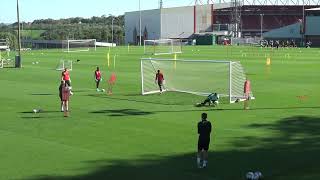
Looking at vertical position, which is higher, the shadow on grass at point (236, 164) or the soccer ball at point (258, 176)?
the soccer ball at point (258, 176)

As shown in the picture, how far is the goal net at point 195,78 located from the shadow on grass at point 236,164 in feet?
36.3

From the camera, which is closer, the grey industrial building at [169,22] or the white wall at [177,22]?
the white wall at [177,22]

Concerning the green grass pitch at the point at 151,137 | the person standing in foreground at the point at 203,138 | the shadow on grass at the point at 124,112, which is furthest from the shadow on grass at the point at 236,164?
the shadow on grass at the point at 124,112

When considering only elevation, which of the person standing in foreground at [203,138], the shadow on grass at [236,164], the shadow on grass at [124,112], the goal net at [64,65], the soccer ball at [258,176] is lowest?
the shadow on grass at [236,164]

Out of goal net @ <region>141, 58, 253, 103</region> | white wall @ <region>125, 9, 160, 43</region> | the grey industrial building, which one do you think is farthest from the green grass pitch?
white wall @ <region>125, 9, 160, 43</region>

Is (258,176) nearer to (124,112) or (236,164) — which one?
(236,164)

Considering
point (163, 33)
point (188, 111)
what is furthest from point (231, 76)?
point (163, 33)

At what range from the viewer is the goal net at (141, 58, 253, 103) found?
31862mm

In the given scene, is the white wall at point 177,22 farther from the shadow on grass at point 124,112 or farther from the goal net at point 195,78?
the shadow on grass at point 124,112

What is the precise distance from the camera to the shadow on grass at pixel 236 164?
1470 centimetres

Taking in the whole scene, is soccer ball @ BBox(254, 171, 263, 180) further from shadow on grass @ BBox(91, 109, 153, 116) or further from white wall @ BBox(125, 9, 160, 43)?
white wall @ BBox(125, 9, 160, 43)

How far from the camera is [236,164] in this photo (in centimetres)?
1595

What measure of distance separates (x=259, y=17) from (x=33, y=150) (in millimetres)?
139529

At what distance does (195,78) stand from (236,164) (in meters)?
24.6
